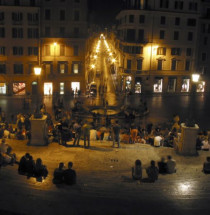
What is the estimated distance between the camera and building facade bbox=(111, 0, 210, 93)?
52.0 meters

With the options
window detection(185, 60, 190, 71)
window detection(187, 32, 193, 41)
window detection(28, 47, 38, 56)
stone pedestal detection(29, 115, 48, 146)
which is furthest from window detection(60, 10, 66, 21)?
stone pedestal detection(29, 115, 48, 146)

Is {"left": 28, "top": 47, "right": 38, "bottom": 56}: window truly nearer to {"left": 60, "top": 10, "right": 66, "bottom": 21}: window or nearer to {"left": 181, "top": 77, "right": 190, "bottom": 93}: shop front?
{"left": 60, "top": 10, "right": 66, "bottom": 21}: window

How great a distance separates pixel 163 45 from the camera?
52.8 meters

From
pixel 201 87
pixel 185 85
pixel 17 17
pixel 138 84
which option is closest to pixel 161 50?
pixel 138 84

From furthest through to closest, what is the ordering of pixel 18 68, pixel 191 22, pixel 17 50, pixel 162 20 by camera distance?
pixel 191 22, pixel 162 20, pixel 18 68, pixel 17 50

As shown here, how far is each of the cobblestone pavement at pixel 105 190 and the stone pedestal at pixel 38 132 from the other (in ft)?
4.39

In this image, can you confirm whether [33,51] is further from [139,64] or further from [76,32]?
[139,64]

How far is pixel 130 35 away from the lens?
171 feet

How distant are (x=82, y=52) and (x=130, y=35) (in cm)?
893

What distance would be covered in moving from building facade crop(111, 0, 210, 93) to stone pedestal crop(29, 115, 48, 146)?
3701 cm

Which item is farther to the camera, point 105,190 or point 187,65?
point 187,65

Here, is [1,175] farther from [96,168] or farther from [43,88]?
[43,88]

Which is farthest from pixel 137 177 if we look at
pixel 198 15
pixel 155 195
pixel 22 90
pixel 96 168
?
pixel 198 15

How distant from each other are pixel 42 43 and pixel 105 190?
3917 centimetres
